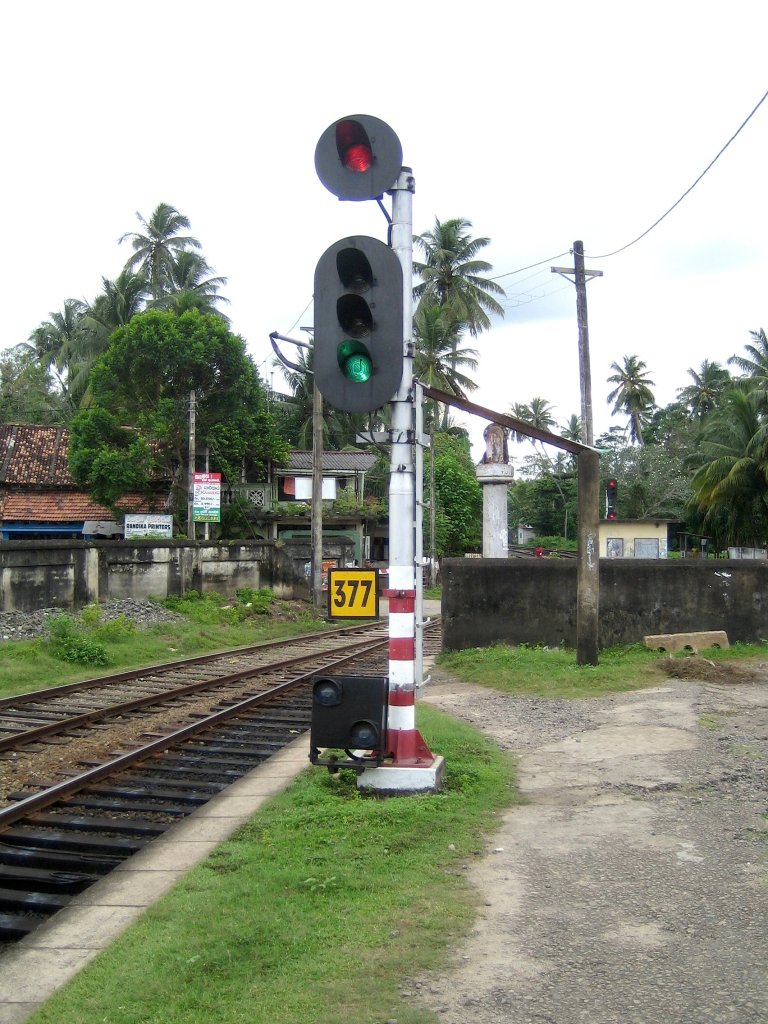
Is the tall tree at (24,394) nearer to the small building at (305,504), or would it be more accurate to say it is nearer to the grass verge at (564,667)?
the small building at (305,504)

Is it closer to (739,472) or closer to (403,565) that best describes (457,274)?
(739,472)

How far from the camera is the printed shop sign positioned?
28625 mm

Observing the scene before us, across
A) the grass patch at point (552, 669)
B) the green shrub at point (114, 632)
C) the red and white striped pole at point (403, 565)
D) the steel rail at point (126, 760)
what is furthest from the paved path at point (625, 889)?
the green shrub at point (114, 632)

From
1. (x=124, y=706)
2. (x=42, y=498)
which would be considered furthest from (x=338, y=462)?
(x=124, y=706)

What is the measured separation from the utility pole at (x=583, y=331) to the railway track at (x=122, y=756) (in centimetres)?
739

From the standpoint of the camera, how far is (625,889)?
4.94m

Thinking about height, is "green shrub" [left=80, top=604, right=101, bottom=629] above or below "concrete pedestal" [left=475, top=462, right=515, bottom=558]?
below

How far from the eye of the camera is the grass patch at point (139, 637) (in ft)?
49.9

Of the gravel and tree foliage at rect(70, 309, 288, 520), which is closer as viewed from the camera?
the gravel

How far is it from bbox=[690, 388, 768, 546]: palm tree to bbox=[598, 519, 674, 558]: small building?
7.37ft

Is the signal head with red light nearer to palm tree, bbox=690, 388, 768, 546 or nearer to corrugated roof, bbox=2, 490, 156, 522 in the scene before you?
palm tree, bbox=690, 388, 768, 546

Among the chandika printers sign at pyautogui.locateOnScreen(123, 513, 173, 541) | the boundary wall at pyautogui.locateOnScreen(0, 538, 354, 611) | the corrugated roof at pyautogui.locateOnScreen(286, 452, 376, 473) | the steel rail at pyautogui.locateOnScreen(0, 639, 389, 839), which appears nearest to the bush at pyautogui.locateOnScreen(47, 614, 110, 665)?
the boundary wall at pyautogui.locateOnScreen(0, 538, 354, 611)

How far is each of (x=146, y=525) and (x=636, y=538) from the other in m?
18.1

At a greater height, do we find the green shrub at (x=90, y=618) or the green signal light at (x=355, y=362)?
the green signal light at (x=355, y=362)
